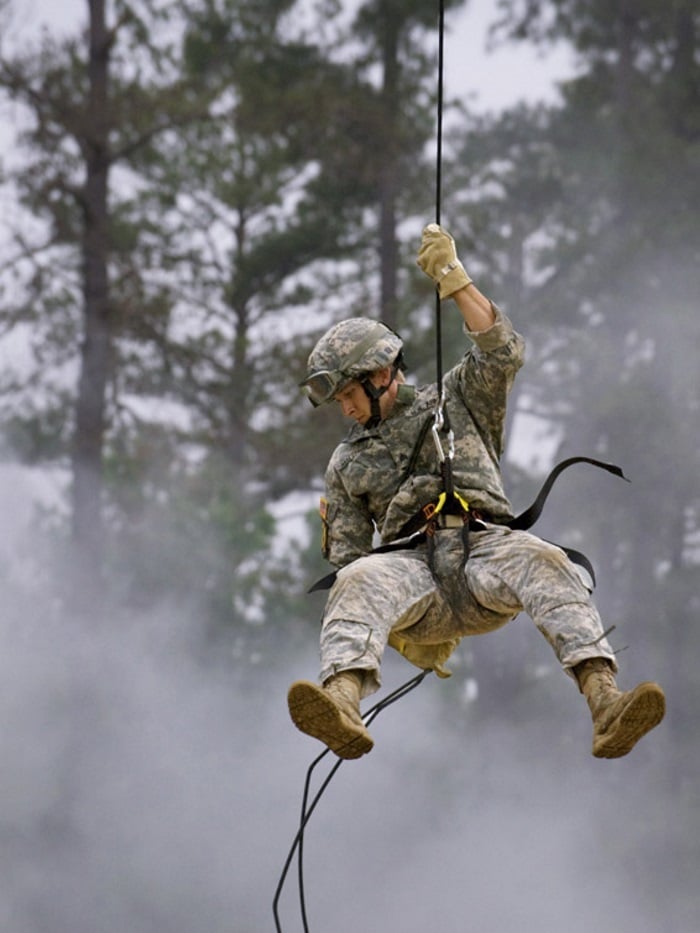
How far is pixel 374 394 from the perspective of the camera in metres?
5.56

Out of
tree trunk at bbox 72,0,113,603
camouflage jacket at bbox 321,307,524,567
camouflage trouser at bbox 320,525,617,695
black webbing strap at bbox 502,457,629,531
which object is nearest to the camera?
camouflage trouser at bbox 320,525,617,695

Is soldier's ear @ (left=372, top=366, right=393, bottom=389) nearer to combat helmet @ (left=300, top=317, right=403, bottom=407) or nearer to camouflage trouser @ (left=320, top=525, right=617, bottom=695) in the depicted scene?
combat helmet @ (left=300, top=317, right=403, bottom=407)

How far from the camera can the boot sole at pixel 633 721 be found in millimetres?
4625

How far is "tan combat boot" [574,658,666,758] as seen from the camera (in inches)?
182

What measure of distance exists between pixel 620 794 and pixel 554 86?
9.20 metres

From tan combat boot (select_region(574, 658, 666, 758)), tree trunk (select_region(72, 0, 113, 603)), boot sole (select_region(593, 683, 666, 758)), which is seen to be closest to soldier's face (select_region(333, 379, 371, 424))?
tan combat boot (select_region(574, 658, 666, 758))

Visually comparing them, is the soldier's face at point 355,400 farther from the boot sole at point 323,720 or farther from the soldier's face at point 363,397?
the boot sole at point 323,720

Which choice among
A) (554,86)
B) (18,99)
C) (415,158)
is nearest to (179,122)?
(18,99)

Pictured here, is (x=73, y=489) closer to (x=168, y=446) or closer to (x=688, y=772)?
(x=168, y=446)

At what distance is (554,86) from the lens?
2331cm

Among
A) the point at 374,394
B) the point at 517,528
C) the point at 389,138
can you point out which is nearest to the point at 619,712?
the point at 517,528

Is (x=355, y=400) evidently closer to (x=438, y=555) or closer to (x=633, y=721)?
(x=438, y=555)

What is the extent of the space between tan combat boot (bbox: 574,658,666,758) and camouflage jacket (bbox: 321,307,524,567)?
0.87 metres

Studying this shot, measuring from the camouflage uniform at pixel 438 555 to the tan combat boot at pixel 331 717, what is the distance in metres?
0.18
